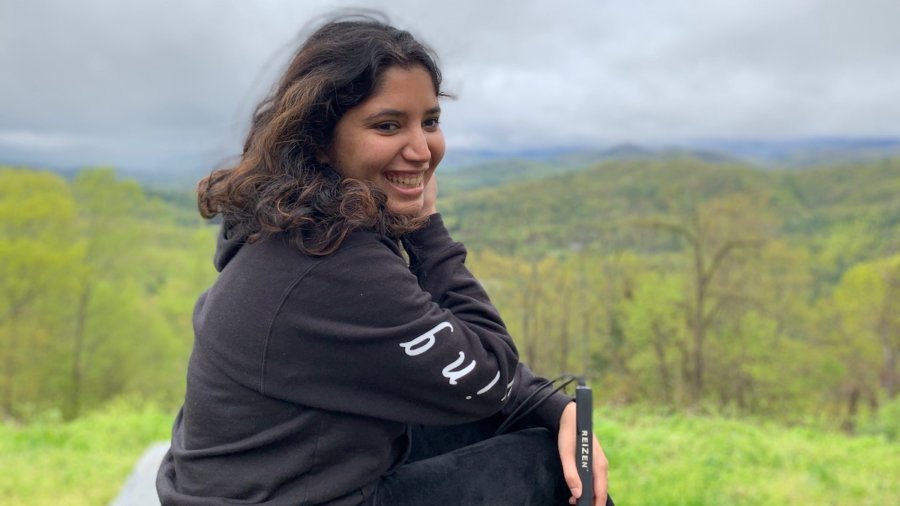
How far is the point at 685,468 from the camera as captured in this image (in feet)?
12.3

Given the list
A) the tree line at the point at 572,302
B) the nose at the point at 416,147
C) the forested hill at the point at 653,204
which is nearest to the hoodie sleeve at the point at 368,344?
the nose at the point at 416,147

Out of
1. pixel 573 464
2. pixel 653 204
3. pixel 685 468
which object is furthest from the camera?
pixel 653 204

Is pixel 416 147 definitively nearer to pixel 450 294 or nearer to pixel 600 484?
pixel 450 294

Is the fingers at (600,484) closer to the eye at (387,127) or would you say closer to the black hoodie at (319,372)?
the black hoodie at (319,372)

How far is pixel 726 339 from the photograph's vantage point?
21.5 meters

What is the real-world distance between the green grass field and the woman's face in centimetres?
228

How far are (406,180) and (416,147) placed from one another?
92 millimetres

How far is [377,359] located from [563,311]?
2266 cm

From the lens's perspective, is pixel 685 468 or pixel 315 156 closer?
pixel 315 156

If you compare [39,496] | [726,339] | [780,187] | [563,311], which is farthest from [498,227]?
[780,187]

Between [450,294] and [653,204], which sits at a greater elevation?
[450,294]

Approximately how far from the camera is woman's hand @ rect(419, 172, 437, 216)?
1.71 metres

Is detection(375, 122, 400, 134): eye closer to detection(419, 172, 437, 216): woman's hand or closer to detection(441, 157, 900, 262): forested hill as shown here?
detection(419, 172, 437, 216): woman's hand

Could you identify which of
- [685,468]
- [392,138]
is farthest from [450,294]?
[685,468]
